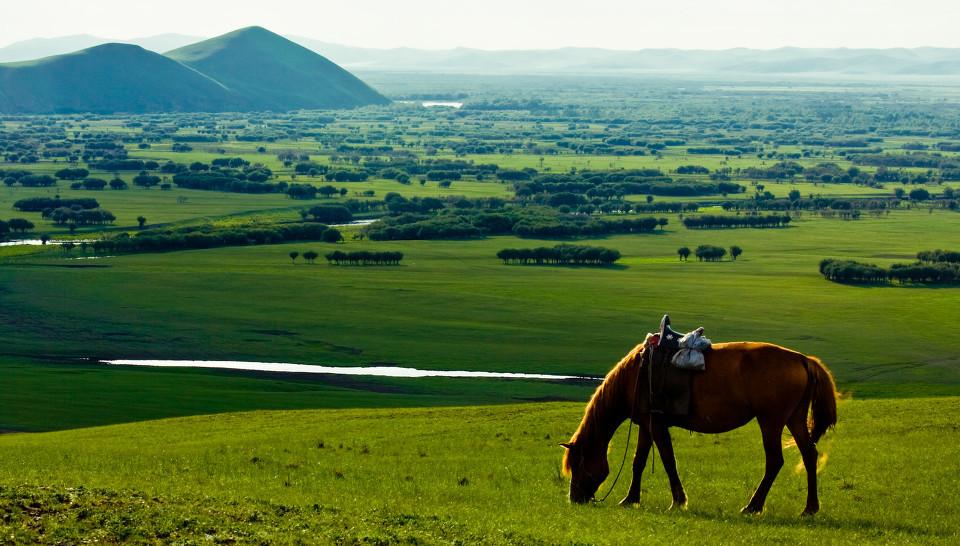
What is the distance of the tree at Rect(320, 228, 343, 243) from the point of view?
454ft

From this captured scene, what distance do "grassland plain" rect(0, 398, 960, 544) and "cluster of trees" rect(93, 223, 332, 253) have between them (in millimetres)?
88575

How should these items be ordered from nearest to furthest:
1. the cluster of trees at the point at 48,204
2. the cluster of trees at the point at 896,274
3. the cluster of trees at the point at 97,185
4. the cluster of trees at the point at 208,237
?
the cluster of trees at the point at 896,274 < the cluster of trees at the point at 208,237 < the cluster of trees at the point at 48,204 < the cluster of trees at the point at 97,185

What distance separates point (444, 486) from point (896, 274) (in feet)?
302

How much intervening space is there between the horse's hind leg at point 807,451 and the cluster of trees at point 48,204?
15452cm

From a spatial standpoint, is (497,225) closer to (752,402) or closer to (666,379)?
(666,379)

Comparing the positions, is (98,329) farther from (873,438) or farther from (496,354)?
(873,438)

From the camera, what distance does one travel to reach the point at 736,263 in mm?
125000

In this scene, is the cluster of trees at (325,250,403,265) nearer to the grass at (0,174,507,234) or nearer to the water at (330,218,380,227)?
the water at (330,218,380,227)

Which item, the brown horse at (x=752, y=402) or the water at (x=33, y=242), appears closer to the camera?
the brown horse at (x=752, y=402)

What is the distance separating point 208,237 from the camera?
134 metres

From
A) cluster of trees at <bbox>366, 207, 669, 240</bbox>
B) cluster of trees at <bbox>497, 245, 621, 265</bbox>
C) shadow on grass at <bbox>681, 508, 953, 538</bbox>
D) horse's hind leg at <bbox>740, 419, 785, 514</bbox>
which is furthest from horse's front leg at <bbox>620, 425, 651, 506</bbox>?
cluster of trees at <bbox>366, 207, 669, 240</bbox>

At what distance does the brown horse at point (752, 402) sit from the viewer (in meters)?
24.1

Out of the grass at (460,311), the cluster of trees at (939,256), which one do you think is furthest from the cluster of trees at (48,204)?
the cluster of trees at (939,256)

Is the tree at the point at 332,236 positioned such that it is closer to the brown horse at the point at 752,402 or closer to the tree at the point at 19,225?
the tree at the point at 19,225
